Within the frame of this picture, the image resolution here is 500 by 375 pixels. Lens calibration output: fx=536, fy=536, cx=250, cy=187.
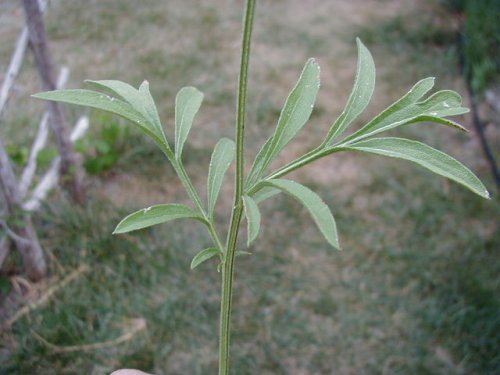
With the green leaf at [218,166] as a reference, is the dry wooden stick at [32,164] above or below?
below

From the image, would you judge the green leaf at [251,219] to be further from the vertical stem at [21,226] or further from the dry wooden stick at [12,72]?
the dry wooden stick at [12,72]

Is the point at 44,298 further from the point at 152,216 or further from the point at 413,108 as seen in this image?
the point at 413,108

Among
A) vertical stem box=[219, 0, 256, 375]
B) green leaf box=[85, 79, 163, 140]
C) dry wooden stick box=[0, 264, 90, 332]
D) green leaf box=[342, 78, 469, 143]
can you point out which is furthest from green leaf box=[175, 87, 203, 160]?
dry wooden stick box=[0, 264, 90, 332]

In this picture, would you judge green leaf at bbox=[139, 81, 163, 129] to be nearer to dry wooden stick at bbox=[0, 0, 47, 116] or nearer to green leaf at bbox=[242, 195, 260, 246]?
green leaf at bbox=[242, 195, 260, 246]

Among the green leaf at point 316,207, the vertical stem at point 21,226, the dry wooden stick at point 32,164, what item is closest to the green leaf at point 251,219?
the green leaf at point 316,207

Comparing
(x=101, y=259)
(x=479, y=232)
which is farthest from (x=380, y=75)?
(x=101, y=259)

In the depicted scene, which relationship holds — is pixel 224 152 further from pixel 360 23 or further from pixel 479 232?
pixel 360 23
